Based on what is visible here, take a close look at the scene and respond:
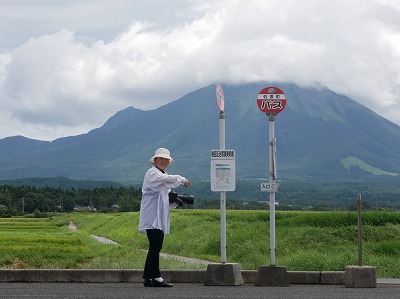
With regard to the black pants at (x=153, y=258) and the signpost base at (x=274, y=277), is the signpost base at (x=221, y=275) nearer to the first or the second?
the signpost base at (x=274, y=277)

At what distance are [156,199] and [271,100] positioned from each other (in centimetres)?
214

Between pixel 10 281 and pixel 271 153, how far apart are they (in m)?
4.06

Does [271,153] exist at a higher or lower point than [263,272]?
higher

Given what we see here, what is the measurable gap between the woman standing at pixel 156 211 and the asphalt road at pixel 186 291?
0.27 m

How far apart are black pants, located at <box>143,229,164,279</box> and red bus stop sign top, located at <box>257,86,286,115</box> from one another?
2.29 metres

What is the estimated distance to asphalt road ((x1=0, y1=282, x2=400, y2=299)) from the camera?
10781 millimetres

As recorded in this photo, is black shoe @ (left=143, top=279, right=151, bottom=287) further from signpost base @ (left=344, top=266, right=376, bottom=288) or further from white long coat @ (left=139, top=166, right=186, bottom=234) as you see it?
signpost base @ (left=344, top=266, right=376, bottom=288)

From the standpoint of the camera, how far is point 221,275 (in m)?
12.4

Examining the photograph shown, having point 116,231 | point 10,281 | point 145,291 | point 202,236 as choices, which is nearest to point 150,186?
point 145,291

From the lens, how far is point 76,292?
11219 millimetres

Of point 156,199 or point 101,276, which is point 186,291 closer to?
point 156,199

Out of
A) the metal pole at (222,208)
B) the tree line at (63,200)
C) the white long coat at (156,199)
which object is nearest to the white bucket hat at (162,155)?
the white long coat at (156,199)

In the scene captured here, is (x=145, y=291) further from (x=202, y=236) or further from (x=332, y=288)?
(x=202, y=236)

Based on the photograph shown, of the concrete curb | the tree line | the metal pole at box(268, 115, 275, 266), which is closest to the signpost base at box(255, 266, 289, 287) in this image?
the metal pole at box(268, 115, 275, 266)
